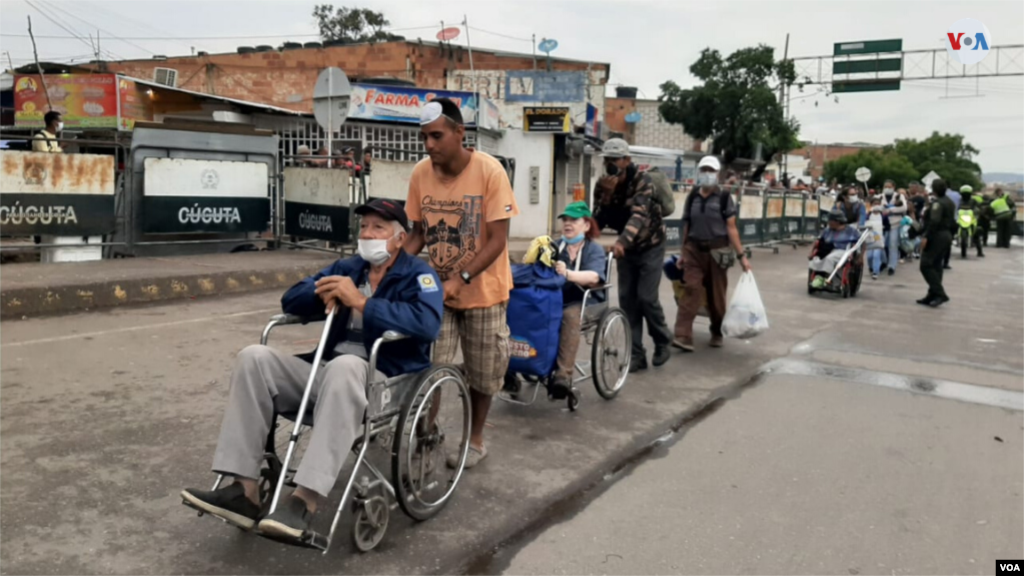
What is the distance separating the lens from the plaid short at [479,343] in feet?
13.6

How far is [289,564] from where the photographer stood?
321 cm

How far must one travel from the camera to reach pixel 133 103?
2031 centimetres

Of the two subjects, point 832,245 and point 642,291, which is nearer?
point 642,291

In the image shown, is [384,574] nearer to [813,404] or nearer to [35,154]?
[813,404]

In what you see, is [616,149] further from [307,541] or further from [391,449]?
[307,541]

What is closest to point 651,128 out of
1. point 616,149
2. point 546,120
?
point 546,120

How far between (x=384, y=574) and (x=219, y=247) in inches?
391

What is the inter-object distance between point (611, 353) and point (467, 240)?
6.93 feet

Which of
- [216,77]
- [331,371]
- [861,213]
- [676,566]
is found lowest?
[676,566]

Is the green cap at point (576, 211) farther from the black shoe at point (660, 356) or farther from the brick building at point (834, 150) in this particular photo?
the brick building at point (834, 150)

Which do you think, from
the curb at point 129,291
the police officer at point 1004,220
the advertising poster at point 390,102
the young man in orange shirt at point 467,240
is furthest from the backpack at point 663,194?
the police officer at point 1004,220

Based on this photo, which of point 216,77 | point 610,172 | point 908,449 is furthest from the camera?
point 216,77

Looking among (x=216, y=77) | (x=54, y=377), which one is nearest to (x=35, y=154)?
(x=54, y=377)

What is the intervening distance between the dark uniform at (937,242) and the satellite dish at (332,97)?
8.73 meters
